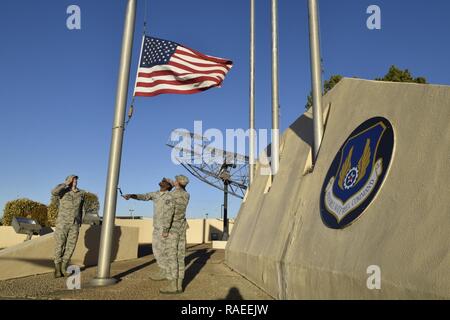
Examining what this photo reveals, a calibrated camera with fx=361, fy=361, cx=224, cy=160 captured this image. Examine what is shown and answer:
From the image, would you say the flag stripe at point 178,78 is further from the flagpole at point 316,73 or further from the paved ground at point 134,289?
the paved ground at point 134,289

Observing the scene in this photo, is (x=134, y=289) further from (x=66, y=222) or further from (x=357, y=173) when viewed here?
(x=357, y=173)

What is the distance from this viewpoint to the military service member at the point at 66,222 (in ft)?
23.7

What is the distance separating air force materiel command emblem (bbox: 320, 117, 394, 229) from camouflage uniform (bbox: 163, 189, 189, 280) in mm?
2199

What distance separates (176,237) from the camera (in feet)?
18.0

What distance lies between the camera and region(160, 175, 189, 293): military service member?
536 centimetres

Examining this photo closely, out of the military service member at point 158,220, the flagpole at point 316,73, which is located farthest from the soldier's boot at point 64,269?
the flagpole at point 316,73

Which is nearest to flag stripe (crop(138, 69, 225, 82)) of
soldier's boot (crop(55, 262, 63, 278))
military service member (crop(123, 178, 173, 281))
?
military service member (crop(123, 178, 173, 281))

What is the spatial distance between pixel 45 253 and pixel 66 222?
5.05 ft

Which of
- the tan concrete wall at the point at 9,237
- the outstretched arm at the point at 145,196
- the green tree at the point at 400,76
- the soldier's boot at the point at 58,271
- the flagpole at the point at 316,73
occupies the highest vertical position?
the green tree at the point at 400,76

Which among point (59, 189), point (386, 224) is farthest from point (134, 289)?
point (386, 224)

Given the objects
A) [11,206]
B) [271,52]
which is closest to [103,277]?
[271,52]

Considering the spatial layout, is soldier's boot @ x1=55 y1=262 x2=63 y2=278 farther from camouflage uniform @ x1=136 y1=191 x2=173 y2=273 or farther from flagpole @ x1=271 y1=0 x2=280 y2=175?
flagpole @ x1=271 y1=0 x2=280 y2=175

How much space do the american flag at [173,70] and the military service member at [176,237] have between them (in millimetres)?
2905

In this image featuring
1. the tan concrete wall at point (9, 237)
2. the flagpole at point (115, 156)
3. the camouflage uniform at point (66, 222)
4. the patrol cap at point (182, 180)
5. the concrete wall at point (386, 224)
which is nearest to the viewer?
the concrete wall at point (386, 224)
